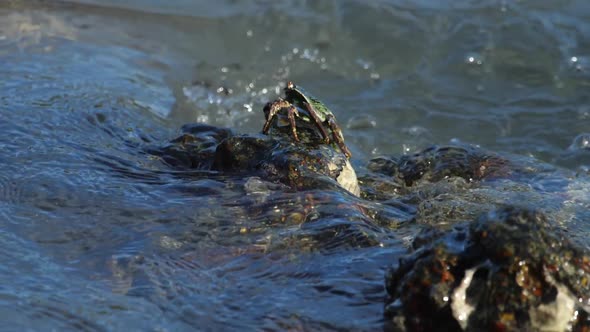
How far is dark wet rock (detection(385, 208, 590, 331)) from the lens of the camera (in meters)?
2.53

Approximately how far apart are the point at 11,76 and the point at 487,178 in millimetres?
3570

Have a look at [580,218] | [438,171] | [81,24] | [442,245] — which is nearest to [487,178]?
[438,171]

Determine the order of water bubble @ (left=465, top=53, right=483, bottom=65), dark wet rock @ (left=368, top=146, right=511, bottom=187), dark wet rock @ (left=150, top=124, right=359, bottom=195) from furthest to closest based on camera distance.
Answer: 1. water bubble @ (left=465, top=53, right=483, bottom=65)
2. dark wet rock @ (left=368, top=146, right=511, bottom=187)
3. dark wet rock @ (left=150, top=124, right=359, bottom=195)

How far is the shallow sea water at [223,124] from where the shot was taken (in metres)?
3.07

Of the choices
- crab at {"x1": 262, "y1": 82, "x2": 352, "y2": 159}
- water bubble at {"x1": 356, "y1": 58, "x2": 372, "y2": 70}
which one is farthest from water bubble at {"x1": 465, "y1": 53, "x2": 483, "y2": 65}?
crab at {"x1": 262, "y1": 82, "x2": 352, "y2": 159}

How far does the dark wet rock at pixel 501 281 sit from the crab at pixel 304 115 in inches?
66.5

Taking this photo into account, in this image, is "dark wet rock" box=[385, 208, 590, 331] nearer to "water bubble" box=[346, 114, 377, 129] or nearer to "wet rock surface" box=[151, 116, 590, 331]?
"wet rock surface" box=[151, 116, 590, 331]

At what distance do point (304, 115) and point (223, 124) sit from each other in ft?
7.31

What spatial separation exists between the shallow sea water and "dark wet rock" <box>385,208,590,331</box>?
0.25m

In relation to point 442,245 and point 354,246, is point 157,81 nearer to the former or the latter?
point 354,246

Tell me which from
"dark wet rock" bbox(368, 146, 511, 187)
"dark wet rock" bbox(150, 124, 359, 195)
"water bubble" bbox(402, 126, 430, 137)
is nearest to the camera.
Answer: "dark wet rock" bbox(150, 124, 359, 195)

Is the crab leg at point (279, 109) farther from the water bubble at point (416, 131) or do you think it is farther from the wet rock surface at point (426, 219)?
the water bubble at point (416, 131)

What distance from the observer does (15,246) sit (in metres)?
3.46

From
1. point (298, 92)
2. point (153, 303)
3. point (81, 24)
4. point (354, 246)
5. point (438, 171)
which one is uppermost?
point (81, 24)
